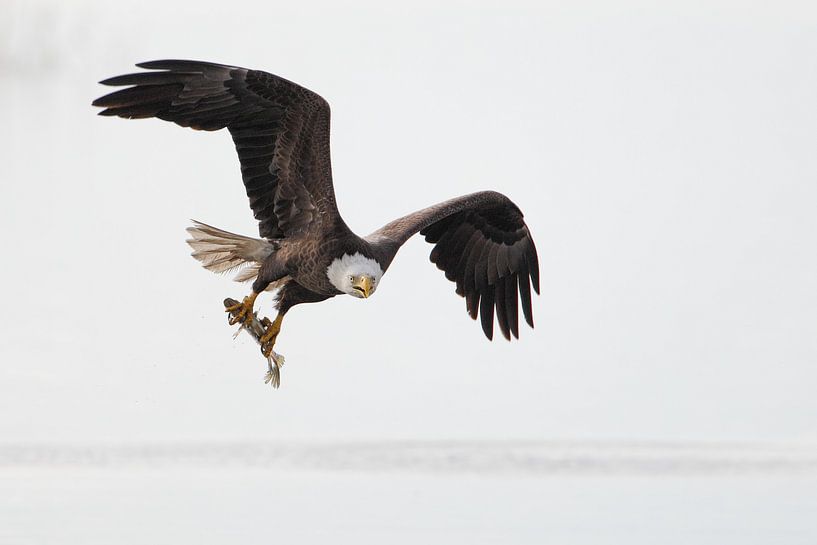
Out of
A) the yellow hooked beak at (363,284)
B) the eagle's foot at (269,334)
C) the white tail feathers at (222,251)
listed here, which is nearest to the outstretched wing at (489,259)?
the white tail feathers at (222,251)

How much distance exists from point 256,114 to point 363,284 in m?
0.93

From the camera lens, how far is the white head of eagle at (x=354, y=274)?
24.7 ft

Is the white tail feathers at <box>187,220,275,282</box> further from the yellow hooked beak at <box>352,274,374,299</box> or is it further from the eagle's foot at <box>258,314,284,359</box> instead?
the yellow hooked beak at <box>352,274,374,299</box>

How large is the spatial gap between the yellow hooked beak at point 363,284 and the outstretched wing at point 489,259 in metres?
1.68

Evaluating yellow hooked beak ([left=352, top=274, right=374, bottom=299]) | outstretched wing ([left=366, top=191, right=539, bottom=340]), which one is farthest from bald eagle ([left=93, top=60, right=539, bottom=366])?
outstretched wing ([left=366, top=191, right=539, bottom=340])

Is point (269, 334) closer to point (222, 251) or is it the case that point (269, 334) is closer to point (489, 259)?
point (222, 251)

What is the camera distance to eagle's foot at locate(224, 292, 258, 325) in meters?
7.96

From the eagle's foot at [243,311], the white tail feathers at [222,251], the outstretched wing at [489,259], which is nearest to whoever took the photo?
the eagle's foot at [243,311]

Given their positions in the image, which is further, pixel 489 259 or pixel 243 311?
pixel 489 259

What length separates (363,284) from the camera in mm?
7527

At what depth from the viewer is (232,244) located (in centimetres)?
829

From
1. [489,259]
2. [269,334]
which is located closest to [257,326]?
[269,334]

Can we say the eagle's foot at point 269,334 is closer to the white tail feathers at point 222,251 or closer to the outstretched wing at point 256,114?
the white tail feathers at point 222,251

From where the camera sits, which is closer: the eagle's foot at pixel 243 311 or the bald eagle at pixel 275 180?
the bald eagle at pixel 275 180
